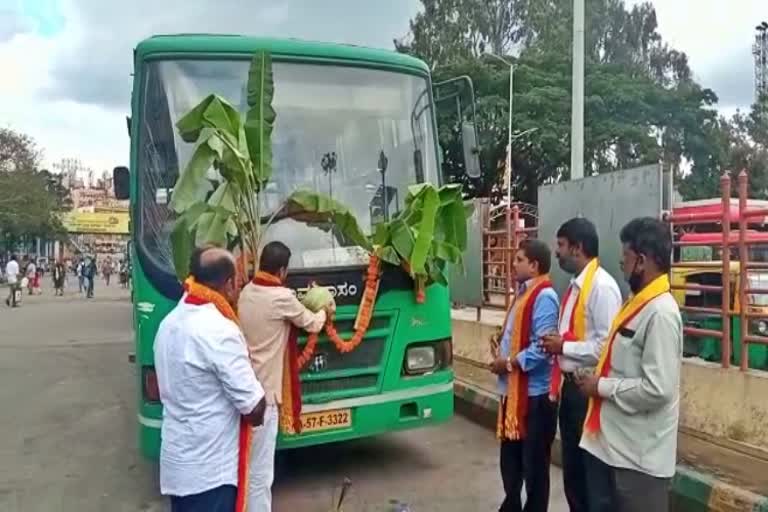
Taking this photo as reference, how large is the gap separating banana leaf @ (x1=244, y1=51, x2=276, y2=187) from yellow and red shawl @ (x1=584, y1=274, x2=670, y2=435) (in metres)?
2.48

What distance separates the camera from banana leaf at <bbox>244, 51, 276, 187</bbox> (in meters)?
4.71

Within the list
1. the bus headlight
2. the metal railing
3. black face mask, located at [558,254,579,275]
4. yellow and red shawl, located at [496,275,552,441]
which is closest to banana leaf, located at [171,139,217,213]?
the bus headlight

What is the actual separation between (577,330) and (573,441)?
2.08ft

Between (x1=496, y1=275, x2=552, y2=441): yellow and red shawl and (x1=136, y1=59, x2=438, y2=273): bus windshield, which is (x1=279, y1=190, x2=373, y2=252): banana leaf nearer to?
(x1=136, y1=59, x2=438, y2=273): bus windshield

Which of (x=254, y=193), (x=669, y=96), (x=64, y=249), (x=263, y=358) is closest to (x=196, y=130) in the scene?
(x=254, y=193)

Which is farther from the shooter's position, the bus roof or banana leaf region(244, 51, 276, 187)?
the bus roof

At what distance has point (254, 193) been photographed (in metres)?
4.71

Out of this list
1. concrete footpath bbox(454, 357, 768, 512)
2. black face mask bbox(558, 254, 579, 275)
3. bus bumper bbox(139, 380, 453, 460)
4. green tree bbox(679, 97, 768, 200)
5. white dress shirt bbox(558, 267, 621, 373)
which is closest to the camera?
white dress shirt bbox(558, 267, 621, 373)

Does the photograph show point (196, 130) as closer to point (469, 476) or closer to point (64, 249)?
point (469, 476)

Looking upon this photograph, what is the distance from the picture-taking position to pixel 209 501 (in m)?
3.11

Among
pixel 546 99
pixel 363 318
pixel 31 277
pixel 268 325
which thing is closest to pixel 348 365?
pixel 363 318

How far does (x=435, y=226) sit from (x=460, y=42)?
30.4 m

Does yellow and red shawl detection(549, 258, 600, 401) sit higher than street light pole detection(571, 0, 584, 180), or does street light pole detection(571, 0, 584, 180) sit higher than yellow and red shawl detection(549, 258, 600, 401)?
street light pole detection(571, 0, 584, 180)

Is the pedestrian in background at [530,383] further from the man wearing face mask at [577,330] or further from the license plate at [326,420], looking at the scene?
the license plate at [326,420]
